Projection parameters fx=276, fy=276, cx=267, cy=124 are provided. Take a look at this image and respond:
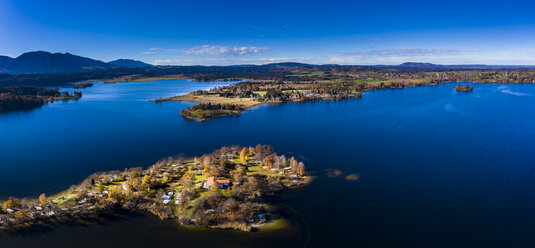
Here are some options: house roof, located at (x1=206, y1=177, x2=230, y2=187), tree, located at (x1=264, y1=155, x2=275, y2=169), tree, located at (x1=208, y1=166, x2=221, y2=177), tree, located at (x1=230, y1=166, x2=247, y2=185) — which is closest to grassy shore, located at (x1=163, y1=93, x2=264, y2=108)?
tree, located at (x1=264, y1=155, x2=275, y2=169)

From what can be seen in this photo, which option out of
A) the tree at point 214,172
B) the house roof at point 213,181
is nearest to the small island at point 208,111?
the tree at point 214,172

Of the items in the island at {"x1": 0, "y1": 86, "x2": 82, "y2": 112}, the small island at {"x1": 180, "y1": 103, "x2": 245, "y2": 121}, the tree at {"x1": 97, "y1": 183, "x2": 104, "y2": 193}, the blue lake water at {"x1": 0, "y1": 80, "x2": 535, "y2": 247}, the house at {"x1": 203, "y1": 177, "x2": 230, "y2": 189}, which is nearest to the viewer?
the blue lake water at {"x1": 0, "y1": 80, "x2": 535, "y2": 247}

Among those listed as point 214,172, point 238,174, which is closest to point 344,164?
point 238,174

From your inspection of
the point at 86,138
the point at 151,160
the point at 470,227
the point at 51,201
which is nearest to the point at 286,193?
the point at 470,227

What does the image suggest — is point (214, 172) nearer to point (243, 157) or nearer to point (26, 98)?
point (243, 157)

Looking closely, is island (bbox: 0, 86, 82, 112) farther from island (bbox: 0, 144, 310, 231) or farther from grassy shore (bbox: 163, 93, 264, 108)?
island (bbox: 0, 144, 310, 231)

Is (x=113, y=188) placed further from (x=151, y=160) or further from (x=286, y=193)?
(x=286, y=193)

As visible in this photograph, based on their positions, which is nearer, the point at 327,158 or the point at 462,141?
the point at 327,158
